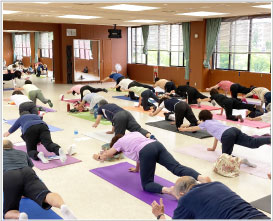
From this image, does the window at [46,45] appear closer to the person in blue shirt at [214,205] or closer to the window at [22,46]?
the window at [22,46]

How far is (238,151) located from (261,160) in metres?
0.47

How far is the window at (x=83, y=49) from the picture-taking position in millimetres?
14864

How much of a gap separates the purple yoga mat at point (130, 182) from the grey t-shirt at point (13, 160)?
1.19 meters

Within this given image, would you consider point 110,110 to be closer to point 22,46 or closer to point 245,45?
point 245,45

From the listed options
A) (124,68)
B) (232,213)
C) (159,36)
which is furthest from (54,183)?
(124,68)

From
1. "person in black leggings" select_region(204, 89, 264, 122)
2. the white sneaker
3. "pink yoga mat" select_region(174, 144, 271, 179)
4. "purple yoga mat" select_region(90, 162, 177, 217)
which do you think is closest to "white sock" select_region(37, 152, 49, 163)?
the white sneaker

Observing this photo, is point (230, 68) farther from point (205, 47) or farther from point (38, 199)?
point (38, 199)

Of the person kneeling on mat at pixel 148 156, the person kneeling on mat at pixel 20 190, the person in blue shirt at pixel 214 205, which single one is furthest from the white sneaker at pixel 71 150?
the person in blue shirt at pixel 214 205

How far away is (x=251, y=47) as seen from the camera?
11.1 metres

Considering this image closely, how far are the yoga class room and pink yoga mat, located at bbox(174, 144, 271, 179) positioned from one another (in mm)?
16

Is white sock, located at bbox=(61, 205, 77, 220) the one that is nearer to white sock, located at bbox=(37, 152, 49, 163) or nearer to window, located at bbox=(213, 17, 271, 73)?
white sock, located at bbox=(37, 152, 49, 163)

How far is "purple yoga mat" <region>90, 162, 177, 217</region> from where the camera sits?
3.70 m

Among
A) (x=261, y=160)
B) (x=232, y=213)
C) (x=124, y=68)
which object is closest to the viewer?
(x=232, y=213)

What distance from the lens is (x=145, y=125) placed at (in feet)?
24.0
